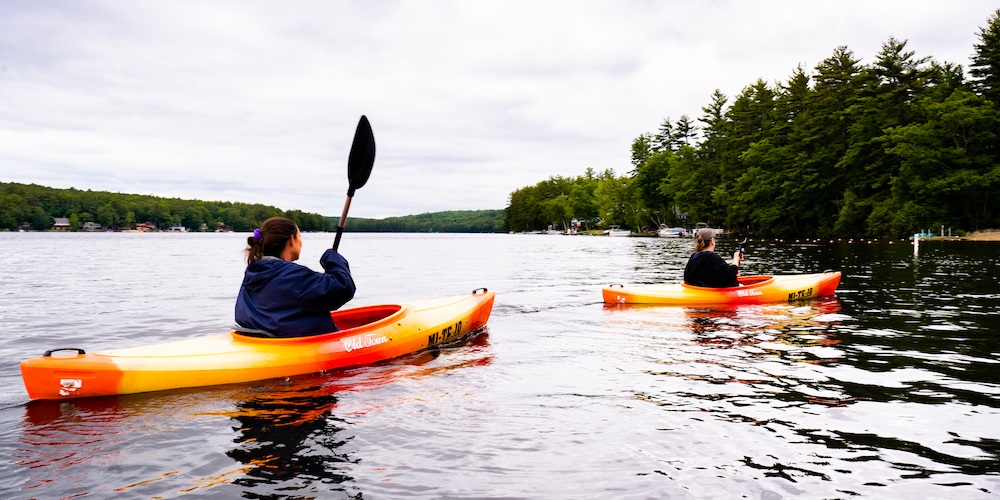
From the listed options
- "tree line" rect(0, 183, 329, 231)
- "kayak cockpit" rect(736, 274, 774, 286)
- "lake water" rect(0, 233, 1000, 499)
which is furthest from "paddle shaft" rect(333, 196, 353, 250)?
"tree line" rect(0, 183, 329, 231)

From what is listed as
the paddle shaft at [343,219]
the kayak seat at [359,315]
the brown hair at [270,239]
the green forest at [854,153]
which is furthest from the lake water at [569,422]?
the green forest at [854,153]

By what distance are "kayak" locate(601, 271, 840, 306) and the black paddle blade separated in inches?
222

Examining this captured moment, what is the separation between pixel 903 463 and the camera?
4.24 meters

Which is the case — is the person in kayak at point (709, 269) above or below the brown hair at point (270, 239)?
below

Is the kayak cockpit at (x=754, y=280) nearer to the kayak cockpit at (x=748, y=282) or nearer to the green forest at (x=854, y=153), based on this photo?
the kayak cockpit at (x=748, y=282)

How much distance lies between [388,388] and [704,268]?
837 cm

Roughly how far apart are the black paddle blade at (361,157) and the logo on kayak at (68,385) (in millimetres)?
4935

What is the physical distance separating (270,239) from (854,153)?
197 feet

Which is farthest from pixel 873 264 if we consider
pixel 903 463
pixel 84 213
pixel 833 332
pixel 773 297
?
pixel 84 213

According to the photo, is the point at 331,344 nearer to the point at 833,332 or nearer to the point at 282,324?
the point at 282,324

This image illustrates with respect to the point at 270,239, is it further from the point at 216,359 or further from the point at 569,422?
the point at 569,422

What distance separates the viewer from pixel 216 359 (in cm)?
654

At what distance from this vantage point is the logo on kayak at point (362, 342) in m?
7.39

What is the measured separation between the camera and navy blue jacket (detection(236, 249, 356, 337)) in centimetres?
664
